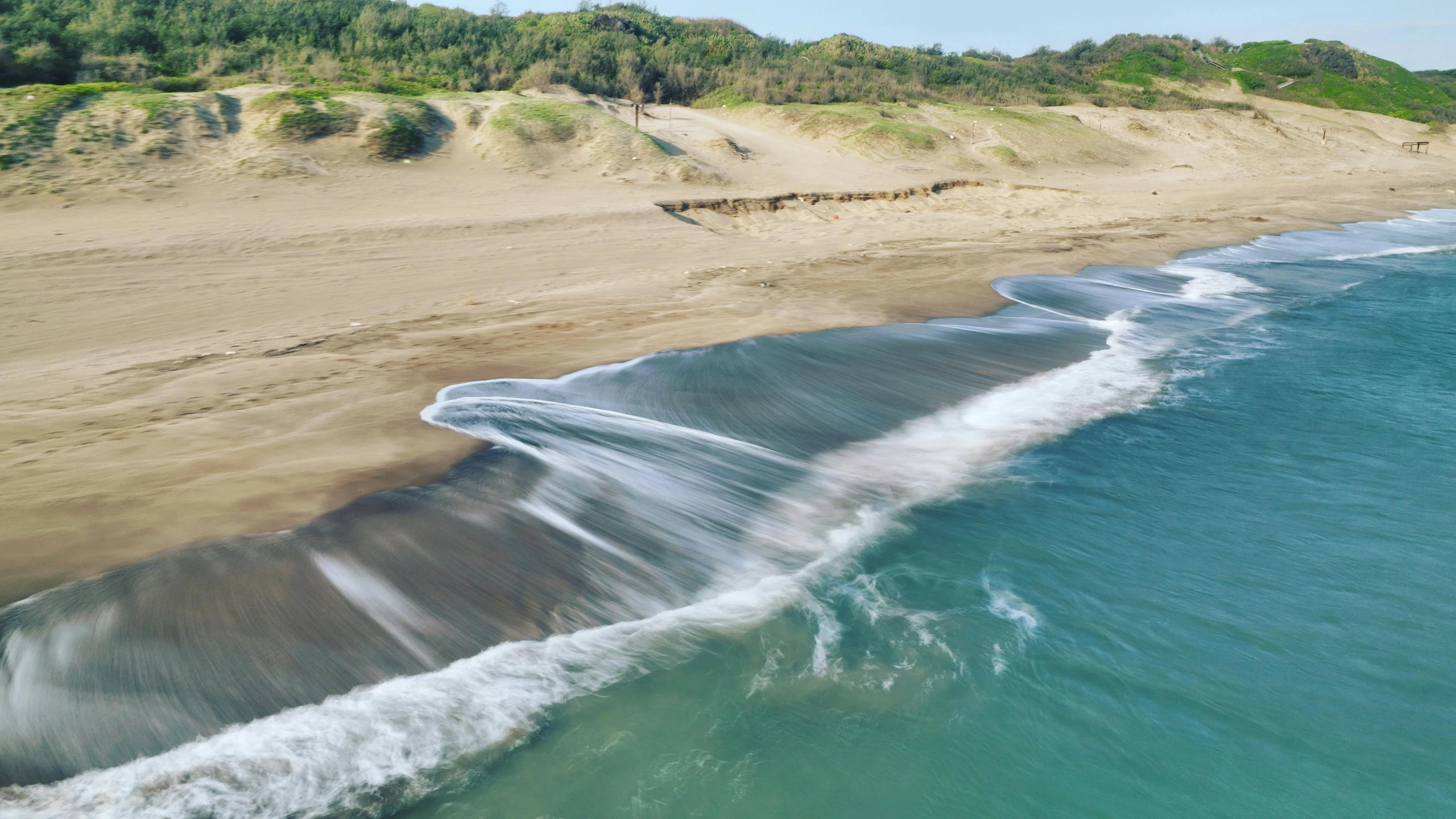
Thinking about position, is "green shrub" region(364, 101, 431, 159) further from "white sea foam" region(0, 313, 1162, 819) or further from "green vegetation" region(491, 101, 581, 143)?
"white sea foam" region(0, 313, 1162, 819)

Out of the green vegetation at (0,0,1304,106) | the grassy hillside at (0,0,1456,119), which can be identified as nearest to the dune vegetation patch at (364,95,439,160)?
the grassy hillside at (0,0,1456,119)

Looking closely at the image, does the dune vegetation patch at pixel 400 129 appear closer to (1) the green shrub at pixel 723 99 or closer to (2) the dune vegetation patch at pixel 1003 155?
(1) the green shrub at pixel 723 99

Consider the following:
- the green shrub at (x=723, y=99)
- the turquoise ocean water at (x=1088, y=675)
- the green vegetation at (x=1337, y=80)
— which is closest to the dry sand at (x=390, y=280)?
the turquoise ocean water at (x=1088, y=675)

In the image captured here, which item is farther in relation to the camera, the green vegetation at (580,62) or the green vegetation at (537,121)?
the green vegetation at (537,121)

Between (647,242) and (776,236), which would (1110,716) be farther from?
(776,236)

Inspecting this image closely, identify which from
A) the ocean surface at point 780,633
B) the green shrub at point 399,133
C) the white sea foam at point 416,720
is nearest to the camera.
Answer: the white sea foam at point 416,720

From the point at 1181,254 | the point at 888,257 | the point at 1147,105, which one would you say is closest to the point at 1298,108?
the point at 1147,105

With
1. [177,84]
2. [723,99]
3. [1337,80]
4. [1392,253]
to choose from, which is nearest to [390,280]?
[177,84]
